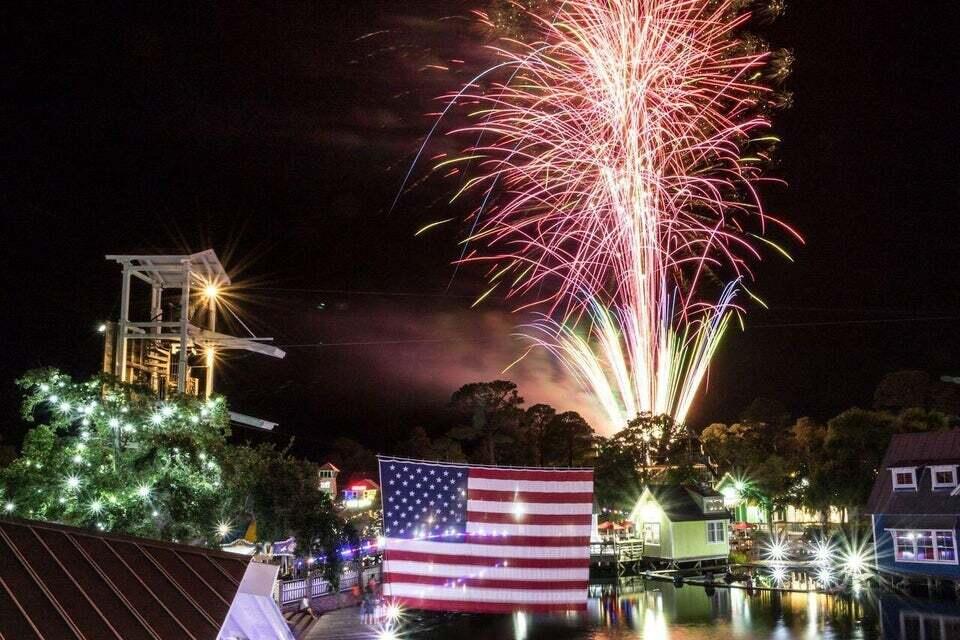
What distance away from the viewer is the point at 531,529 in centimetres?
1201

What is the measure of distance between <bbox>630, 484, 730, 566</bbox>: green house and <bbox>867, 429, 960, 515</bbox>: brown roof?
9.25 metres

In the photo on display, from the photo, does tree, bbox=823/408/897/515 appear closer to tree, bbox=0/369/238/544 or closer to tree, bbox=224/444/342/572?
tree, bbox=224/444/342/572

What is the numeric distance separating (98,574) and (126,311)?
23201 mm

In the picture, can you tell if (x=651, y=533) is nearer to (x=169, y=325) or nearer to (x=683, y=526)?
(x=683, y=526)

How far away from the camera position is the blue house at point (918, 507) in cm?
3294

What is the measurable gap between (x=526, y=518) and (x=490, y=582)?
106cm

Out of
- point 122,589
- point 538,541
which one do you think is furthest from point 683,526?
point 122,589

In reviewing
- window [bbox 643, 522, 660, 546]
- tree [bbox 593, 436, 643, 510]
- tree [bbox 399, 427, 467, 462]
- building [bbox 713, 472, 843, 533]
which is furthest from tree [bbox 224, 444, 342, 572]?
tree [bbox 399, 427, 467, 462]

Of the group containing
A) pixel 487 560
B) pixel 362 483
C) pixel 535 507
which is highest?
pixel 362 483

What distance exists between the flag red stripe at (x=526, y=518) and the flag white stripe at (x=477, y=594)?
0.96m

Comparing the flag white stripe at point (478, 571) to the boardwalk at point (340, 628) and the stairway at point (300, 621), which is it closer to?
the boardwalk at point (340, 628)

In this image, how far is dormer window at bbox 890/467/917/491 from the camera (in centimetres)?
3528

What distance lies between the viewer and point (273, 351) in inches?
1382

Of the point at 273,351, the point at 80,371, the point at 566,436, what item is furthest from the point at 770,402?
the point at 80,371
